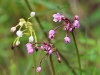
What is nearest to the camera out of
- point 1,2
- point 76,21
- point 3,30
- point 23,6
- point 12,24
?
point 76,21

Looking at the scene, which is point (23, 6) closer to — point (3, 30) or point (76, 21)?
point (3, 30)

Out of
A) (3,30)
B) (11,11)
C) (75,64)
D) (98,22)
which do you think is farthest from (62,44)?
(98,22)

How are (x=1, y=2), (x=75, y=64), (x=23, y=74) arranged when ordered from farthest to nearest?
(x=1, y=2) → (x=75, y=64) → (x=23, y=74)

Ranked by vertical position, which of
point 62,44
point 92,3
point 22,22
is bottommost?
point 22,22

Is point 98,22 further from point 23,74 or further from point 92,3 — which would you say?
point 23,74

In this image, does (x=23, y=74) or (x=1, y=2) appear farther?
(x=1, y=2)

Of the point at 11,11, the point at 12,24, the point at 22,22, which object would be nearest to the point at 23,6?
the point at 11,11

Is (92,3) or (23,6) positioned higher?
(92,3)
